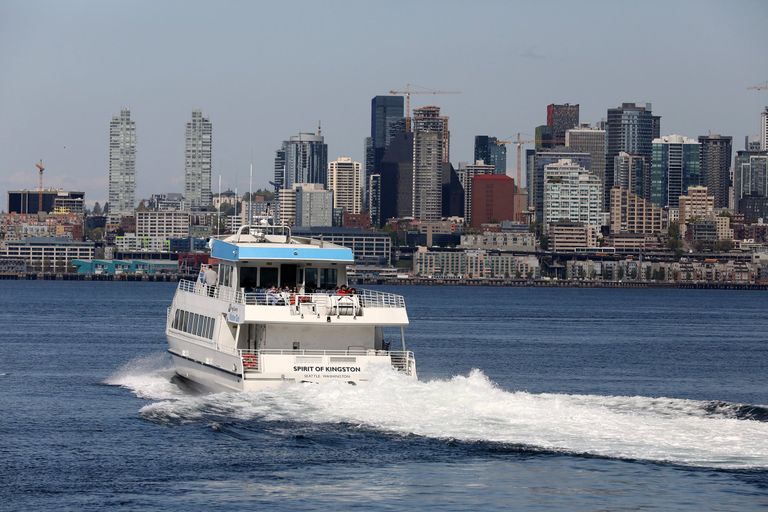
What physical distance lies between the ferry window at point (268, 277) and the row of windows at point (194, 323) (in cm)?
181

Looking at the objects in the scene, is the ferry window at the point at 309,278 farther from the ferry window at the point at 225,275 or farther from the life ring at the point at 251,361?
the life ring at the point at 251,361

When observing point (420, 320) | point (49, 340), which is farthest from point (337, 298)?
point (420, 320)

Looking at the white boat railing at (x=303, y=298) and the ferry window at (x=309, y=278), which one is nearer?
the white boat railing at (x=303, y=298)

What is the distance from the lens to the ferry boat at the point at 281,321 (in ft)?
130

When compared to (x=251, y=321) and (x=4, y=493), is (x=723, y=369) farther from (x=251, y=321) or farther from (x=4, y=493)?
(x=4, y=493)

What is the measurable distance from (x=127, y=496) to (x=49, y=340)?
46865mm

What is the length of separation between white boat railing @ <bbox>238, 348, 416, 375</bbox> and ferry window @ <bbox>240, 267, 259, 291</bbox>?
2.98m

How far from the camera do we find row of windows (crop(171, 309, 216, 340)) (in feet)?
143

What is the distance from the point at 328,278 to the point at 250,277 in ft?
7.51

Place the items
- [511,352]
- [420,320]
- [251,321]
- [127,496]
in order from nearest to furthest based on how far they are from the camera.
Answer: [127,496]
[251,321]
[511,352]
[420,320]

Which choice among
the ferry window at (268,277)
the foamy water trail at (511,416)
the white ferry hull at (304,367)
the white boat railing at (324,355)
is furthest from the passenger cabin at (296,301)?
the foamy water trail at (511,416)

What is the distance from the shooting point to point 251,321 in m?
40.2

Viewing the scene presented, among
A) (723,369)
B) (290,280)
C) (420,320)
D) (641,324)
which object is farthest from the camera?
(641,324)

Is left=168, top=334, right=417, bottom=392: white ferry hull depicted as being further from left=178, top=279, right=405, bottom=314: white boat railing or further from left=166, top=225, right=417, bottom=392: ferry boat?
left=178, top=279, right=405, bottom=314: white boat railing
